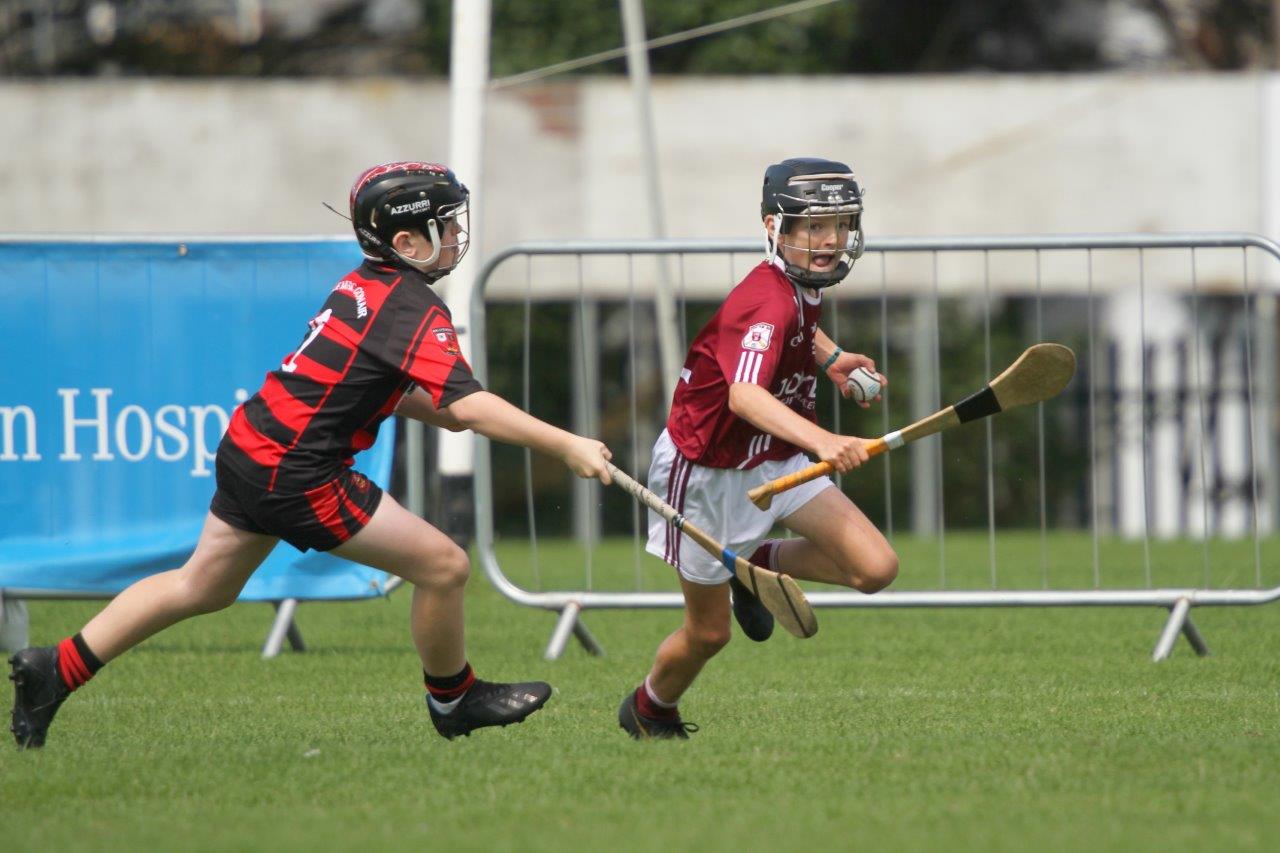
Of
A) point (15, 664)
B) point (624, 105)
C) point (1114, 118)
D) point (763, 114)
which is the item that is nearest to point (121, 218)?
point (624, 105)

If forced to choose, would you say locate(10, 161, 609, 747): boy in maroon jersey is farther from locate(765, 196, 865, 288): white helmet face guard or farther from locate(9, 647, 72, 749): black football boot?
locate(765, 196, 865, 288): white helmet face guard

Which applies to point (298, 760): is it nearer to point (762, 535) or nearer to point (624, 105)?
point (762, 535)

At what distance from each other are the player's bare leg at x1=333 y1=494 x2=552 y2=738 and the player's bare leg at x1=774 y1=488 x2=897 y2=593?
0.86 meters

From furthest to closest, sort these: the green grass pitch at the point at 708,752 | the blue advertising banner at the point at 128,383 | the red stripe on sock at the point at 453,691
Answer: the blue advertising banner at the point at 128,383
the red stripe on sock at the point at 453,691
the green grass pitch at the point at 708,752

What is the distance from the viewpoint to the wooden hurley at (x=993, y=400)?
16.0 feet

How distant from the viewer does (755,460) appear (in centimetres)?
527

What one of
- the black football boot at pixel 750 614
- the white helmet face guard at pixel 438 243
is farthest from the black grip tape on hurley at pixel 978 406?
the white helmet face guard at pixel 438 243

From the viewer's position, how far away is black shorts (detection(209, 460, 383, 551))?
4.96 metres

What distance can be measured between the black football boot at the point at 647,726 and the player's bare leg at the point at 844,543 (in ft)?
1.99

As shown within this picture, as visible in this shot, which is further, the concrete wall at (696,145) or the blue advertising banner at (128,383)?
the concrete wall at (696,145)

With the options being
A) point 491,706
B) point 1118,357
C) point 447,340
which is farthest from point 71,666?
point 1118,357

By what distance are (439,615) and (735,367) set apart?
1.05 metres

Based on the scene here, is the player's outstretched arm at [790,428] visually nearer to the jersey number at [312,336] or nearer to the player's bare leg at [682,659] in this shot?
the player's bare leg at [682,659]

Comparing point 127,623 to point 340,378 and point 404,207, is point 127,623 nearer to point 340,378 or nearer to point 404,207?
point 340,378
